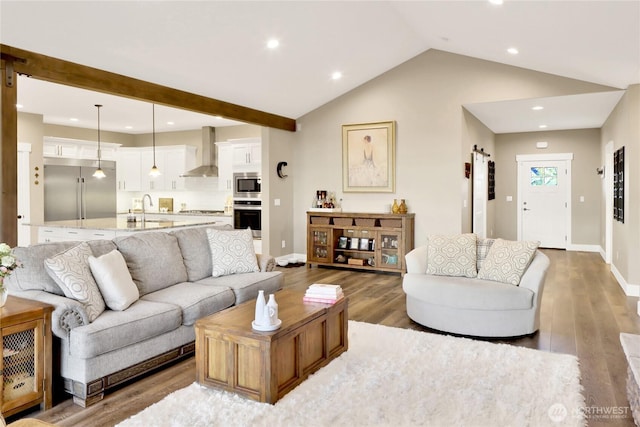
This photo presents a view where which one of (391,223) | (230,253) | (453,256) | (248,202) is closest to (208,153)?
(248,202)

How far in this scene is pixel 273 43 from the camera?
5.18 meters

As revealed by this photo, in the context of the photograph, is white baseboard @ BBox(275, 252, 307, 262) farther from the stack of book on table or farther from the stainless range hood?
the stack of book on table

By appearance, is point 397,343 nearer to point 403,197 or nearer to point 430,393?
point 430,393

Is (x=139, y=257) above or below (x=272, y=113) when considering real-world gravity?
below

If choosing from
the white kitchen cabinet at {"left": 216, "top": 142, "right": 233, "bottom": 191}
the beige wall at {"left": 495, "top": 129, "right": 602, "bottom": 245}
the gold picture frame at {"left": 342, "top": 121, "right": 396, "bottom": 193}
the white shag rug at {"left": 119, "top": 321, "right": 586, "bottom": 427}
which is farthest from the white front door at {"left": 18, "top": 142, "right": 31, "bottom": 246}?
the beige wall at {"left": 495, "top": 129, "right": 602, "bottom": 245}

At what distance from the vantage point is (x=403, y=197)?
7.14m

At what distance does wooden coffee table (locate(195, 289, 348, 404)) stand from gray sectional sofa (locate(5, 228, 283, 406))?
45 cm

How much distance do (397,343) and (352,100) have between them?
15.9 feet

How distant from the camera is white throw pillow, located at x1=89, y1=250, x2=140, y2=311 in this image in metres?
3.10

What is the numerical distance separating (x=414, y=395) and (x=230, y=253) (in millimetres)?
2363

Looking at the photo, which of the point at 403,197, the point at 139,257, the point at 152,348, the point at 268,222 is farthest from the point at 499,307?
the point at 268,222

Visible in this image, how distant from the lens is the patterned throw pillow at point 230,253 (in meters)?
4.38

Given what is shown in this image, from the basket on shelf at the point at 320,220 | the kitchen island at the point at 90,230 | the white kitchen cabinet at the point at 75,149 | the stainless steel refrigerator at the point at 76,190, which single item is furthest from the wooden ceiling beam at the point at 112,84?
the white kitchen cabinet at the point at 75,149

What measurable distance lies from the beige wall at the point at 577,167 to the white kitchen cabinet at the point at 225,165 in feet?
19.7
